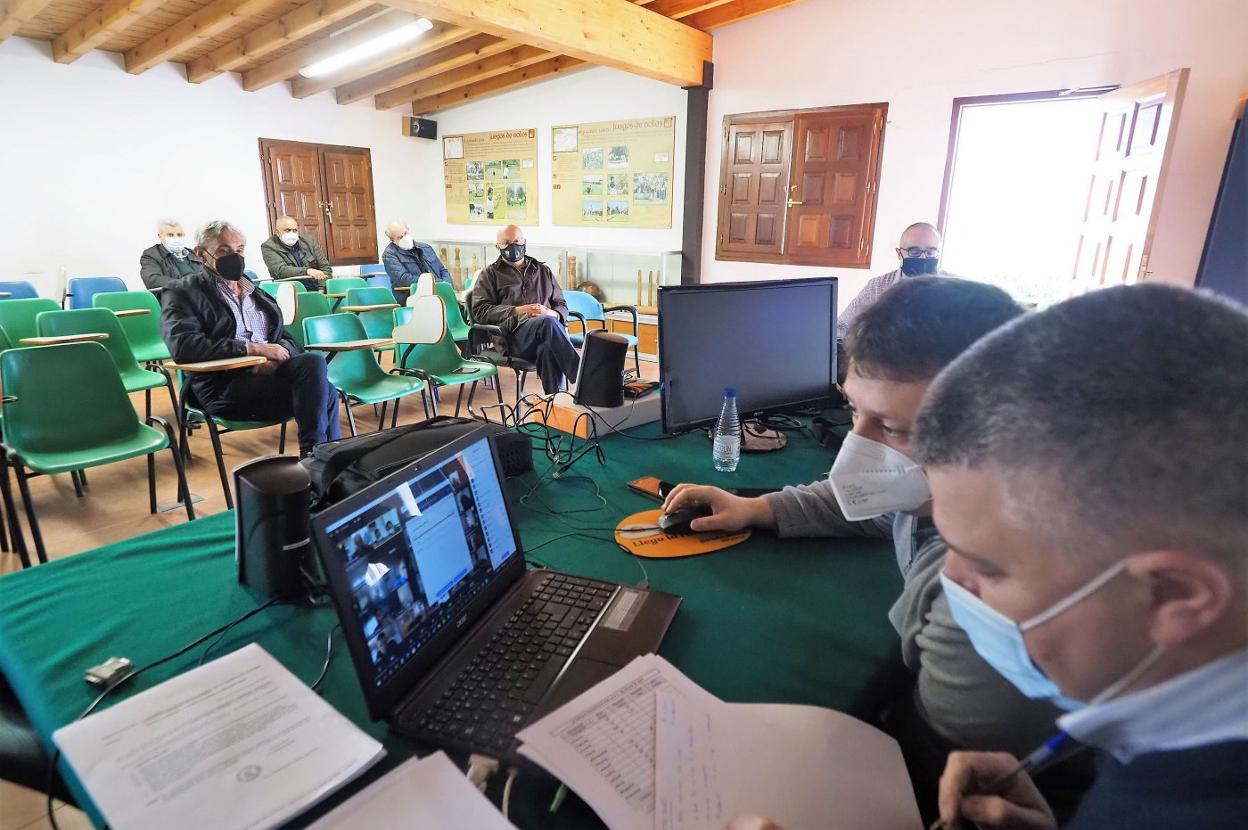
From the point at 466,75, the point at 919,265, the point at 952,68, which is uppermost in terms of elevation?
the point at 466,75

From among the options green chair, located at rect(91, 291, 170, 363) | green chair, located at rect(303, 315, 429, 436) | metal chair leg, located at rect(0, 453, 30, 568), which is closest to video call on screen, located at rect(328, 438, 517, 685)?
metal chair leg, located at rect(0, 453, 30, 568)

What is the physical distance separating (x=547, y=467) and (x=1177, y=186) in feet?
14.2

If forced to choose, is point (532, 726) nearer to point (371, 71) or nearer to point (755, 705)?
point (755, 705)

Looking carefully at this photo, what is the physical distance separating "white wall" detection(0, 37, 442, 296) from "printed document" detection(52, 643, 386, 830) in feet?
21.7

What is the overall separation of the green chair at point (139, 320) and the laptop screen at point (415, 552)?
12.6 ft

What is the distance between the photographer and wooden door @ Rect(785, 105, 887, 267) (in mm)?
4789

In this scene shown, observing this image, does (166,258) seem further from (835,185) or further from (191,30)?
(835,185)

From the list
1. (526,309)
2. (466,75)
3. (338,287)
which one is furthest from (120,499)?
(466,75)

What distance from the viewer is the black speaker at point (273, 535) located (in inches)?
39.2

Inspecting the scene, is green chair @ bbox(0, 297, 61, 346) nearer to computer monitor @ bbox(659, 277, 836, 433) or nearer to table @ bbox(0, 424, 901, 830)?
table @ bbox(0, 424, 901, 830)

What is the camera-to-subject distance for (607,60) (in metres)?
4.58

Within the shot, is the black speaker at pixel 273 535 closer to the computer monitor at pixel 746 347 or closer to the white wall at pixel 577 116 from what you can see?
the computer monitor at pixel 746 347

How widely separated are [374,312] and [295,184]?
3560mm

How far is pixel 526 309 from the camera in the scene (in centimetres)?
414
